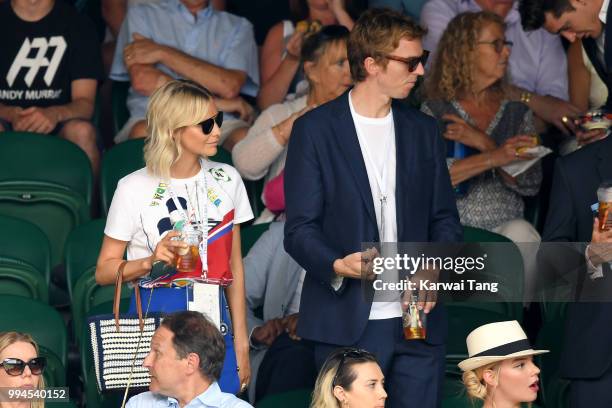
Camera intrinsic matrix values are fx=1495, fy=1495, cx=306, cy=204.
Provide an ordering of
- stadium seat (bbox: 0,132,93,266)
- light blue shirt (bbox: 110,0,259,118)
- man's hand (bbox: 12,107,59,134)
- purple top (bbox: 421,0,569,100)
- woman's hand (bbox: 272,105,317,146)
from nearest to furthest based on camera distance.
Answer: woman's hand (bbox: 272,105,317,146) < stadium seat (bbox: 0,132,93,266) < man's hand (bbox: 12,107,59,134) < light blue shirt (bbox: 110,0,259,118) < purple top (bbox: 421,0,569,100)

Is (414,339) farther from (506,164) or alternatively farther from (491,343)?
(506,164)

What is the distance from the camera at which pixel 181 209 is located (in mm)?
5961

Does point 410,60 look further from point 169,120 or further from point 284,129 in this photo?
point 284,129

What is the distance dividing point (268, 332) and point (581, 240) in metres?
1.67

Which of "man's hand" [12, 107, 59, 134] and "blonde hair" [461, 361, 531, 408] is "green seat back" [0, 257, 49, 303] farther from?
"blonde hair" [461, 361, 531, 408]

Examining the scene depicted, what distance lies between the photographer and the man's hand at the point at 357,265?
5656 millimetres

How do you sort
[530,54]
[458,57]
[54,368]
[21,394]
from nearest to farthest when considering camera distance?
1. [21,394]
2. [54,368]
3. [458,57]
4. [530,54]

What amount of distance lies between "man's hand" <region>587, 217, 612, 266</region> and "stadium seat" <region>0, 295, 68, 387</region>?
2.41m

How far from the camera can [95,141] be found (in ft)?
28.1

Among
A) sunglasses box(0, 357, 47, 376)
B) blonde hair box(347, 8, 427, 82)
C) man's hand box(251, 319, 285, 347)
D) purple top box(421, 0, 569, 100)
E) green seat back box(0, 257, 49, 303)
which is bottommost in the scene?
sunglasses box(0, 357, 47, 376)

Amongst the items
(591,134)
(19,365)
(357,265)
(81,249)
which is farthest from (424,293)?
(81,249)

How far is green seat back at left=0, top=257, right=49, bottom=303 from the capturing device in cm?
716

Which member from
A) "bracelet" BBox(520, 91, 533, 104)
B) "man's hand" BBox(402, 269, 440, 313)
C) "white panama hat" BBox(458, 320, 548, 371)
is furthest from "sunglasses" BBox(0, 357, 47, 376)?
"bracelet" BBox(520, 91, 533, 104)

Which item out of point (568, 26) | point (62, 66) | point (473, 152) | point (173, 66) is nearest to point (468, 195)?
point (473, 152)
